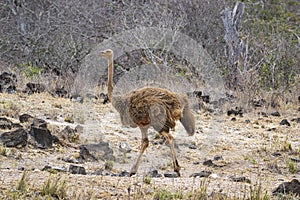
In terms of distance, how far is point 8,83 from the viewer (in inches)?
486

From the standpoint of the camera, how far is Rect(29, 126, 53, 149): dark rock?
772 cm

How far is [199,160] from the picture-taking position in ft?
27.5

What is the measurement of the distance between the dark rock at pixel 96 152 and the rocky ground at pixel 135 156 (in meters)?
0.01

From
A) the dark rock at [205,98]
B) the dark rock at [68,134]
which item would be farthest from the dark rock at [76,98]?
the dark rock at [68,134]

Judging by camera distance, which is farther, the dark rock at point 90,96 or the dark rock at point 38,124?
the dark rock at point 90,96

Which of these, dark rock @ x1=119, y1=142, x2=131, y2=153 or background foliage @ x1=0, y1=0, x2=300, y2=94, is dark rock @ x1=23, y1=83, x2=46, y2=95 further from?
dark rock @ x1=119, y1=142, x2=131, y2=153

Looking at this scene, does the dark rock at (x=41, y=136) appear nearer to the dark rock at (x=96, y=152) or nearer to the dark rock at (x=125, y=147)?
the dark rock at (x=96, y=152)

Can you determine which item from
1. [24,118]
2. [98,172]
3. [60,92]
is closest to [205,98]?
[60,92]

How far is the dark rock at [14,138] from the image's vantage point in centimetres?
734

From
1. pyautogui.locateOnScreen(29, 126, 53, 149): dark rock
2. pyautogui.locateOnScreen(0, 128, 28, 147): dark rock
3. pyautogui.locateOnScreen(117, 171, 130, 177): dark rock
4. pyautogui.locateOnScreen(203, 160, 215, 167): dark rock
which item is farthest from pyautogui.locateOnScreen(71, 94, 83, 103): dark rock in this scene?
pyautogui.locateOnScreen(117, 171, 130, 177): dark rock

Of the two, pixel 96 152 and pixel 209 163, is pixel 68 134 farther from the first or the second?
pixel 209 163

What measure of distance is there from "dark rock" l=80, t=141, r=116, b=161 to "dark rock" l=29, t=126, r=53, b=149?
1.63ft

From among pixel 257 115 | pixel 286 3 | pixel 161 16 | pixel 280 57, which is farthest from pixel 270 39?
pixel 286 3

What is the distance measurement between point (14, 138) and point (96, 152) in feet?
3.57
